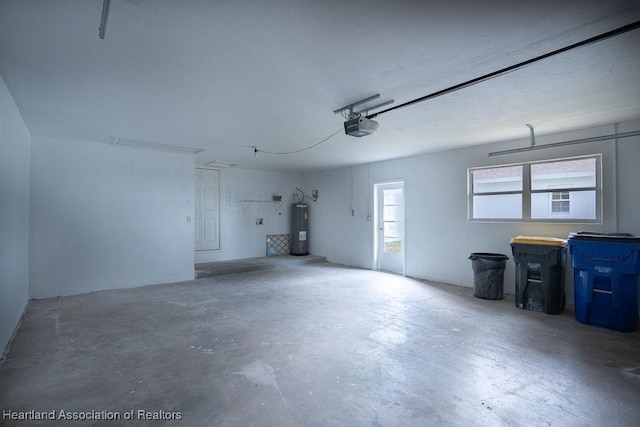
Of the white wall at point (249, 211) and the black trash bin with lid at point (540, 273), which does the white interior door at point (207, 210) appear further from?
the black trash bin with lid at point (540, 273)

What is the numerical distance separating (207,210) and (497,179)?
6359mm

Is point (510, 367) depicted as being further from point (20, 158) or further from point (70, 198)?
point (70, 198)

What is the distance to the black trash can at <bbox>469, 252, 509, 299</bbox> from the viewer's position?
474 cm

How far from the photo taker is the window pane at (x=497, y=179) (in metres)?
5.06

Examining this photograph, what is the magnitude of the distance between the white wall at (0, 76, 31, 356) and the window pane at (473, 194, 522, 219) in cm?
641

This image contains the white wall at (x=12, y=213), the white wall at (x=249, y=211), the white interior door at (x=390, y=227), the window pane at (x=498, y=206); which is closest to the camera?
the white wall at (x=12, y=213)

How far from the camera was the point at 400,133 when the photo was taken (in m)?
4.64

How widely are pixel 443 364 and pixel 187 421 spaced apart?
2099 mm

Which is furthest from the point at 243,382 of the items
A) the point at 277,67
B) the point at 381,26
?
the point at 381,26

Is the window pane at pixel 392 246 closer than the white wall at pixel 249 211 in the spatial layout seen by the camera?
Yes

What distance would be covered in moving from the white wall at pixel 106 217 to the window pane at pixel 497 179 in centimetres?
555

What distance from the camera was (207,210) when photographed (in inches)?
300

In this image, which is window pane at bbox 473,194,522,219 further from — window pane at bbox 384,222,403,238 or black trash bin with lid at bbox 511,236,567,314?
window pane at bbox 384,222,403,238

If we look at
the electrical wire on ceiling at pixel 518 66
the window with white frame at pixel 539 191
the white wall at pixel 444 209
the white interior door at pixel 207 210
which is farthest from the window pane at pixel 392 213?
the white interior door at pixel 207 210
